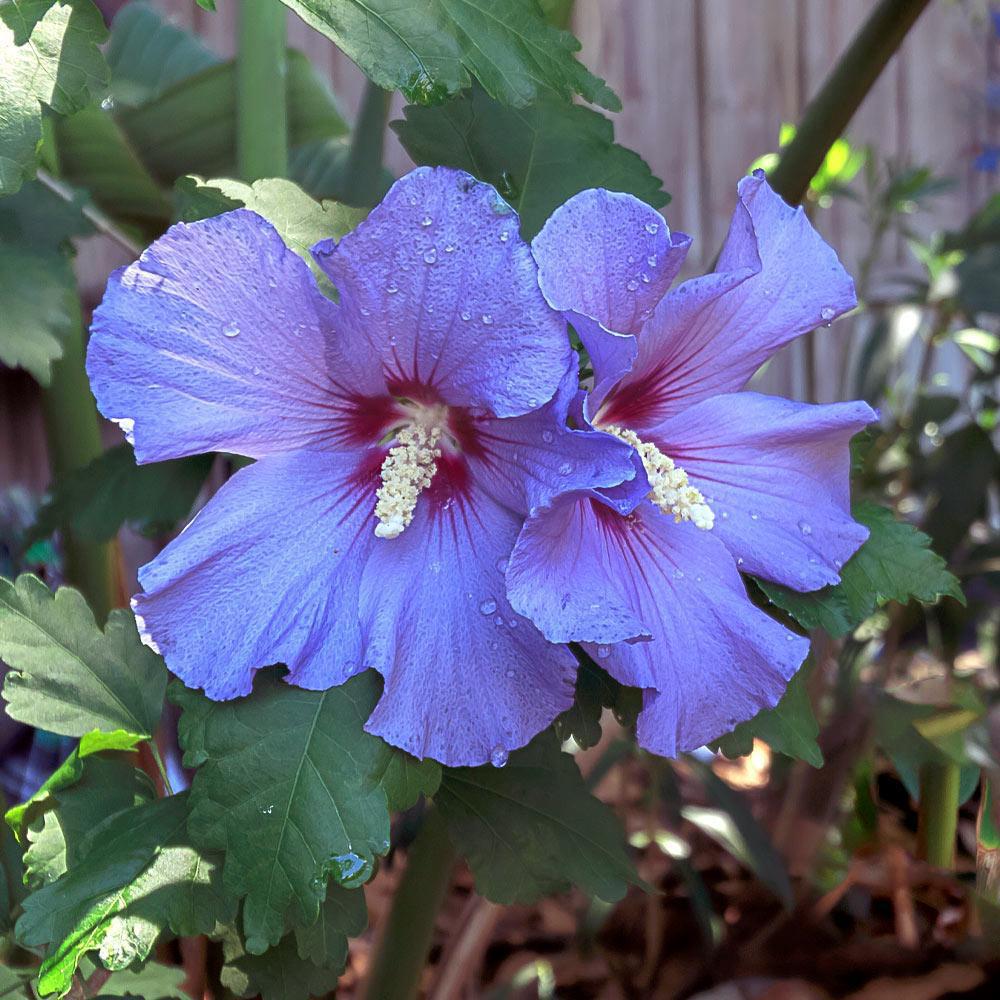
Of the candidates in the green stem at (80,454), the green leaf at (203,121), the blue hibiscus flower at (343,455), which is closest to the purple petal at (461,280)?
the blue hibiscus flower at (343,455)

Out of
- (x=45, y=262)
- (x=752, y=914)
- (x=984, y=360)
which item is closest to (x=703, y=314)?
(x=45, y=262)

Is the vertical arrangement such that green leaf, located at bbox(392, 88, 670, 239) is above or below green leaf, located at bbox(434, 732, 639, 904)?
above

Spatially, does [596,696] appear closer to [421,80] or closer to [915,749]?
[421,80]

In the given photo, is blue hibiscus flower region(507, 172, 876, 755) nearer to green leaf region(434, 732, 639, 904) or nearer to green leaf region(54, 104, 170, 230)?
green leaf region(434, 732, 639, 904)

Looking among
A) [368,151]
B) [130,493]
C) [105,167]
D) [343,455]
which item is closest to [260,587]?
[343,455]

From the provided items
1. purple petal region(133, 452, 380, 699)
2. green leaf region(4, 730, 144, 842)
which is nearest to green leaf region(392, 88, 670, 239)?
purple petal region(133, 452, 380, 699)

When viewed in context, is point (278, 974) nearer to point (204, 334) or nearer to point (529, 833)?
point (529, 833)
